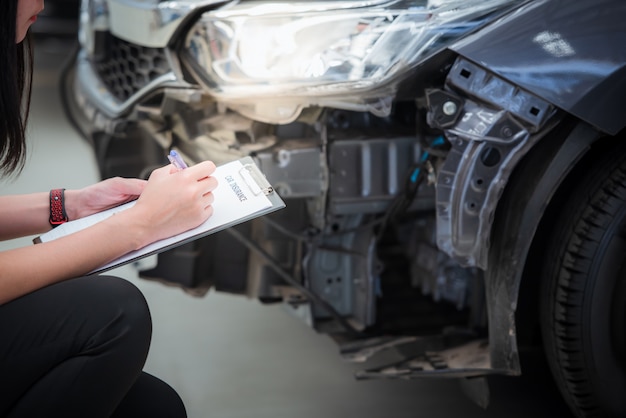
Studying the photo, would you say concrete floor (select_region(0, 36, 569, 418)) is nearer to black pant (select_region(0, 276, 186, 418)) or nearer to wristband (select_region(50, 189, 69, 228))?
wristband (select_region(50, 189, 69, 228))

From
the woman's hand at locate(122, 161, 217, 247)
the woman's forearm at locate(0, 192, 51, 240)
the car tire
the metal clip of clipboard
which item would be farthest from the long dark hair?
the car tire

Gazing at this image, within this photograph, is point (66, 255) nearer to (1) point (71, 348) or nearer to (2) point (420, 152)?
(1) point (71, 348)

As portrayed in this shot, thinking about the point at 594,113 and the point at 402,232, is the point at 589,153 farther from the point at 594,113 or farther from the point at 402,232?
the point at 402,232

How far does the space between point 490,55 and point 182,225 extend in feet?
2.40

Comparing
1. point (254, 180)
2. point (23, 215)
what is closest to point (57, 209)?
point (23, 215)

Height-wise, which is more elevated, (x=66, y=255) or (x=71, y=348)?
(x=66, y=255)

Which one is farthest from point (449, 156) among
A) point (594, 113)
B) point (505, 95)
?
point (594, 113)

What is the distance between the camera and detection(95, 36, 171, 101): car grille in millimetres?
2189

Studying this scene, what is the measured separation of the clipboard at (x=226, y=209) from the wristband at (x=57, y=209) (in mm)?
69

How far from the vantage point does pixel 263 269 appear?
2297 millimetres

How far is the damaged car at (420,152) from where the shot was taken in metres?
1.61

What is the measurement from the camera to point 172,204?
134 centimetres

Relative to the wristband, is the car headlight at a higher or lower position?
higher

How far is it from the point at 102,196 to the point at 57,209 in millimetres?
91
